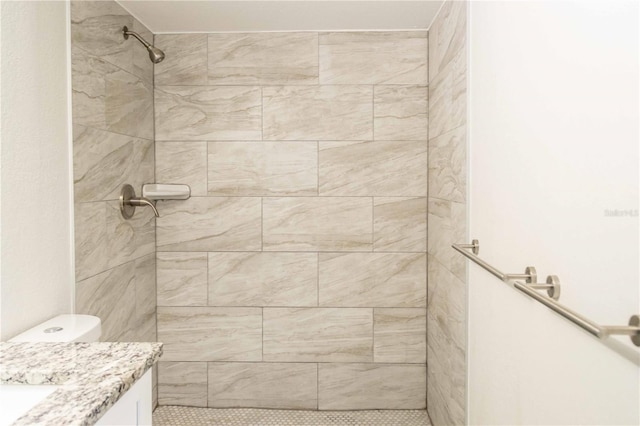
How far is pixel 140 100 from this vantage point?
232 cm

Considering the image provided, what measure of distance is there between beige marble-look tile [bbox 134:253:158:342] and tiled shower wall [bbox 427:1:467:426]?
1.56 metres

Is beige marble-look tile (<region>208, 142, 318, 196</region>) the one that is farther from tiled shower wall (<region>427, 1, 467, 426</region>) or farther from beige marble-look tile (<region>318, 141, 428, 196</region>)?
tiled shower wall (<region>427, 1, 467, 426</region>)

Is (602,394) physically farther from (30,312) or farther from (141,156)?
(141,156)

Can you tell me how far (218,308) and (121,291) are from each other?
1.92 ft

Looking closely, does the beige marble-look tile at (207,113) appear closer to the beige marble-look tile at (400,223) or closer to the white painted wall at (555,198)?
the beige marble-look tile at (400,223)

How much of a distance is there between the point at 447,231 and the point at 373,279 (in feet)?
2.06

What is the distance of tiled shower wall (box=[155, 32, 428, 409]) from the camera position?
8.07ft

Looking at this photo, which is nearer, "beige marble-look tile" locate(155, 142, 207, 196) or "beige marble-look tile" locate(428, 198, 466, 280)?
"beige marble-look tile" locate(428, 198, 466, 280)

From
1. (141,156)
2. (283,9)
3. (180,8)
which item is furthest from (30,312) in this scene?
(283,9)

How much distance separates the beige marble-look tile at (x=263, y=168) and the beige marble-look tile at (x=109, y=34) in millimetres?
575

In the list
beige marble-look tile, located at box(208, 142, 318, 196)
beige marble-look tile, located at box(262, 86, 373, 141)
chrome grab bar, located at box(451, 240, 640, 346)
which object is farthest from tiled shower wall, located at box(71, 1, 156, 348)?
chrome grab bar, located at box(451, 240, 640, 346)

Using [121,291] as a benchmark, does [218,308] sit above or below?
Answer: below

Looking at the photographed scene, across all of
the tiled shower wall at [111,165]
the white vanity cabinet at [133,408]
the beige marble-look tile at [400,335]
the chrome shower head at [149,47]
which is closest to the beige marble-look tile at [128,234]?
the tiled shower wall at [111,165]

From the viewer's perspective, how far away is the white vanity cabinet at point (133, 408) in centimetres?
94
